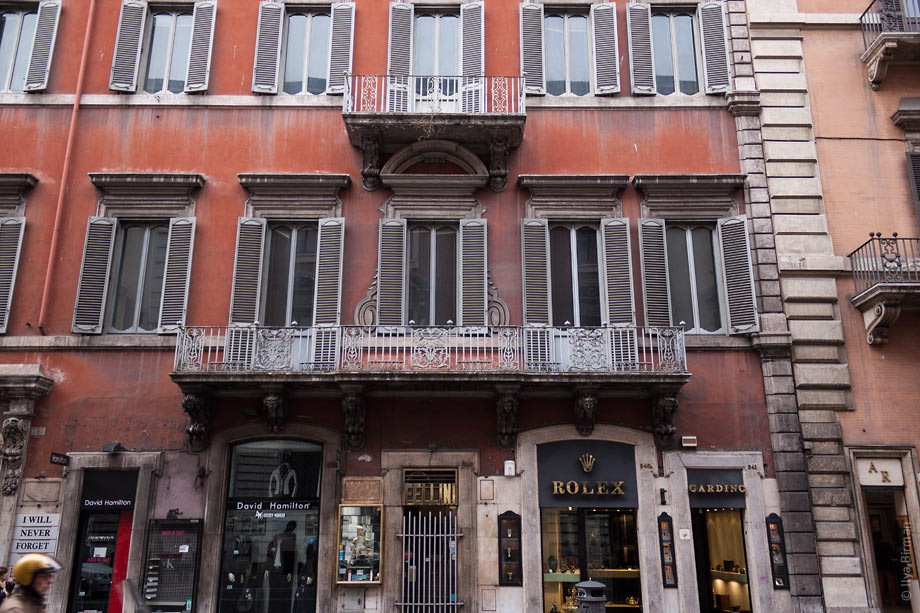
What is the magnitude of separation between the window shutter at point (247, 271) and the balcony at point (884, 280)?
10262 millimetres

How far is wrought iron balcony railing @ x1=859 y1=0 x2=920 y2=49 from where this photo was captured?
44.6 ft

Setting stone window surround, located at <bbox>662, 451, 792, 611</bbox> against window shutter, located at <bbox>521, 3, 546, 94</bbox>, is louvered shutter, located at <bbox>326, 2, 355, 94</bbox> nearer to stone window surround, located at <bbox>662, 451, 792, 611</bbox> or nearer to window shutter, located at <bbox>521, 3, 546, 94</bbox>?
window shutter, located at <bbox>521, 3, 546, 94</bbox>

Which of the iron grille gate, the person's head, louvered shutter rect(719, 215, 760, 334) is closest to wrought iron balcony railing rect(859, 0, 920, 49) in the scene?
louvered shutter rect(719, 215, 760, 334)

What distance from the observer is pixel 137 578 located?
11352 mm

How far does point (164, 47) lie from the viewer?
14203mm

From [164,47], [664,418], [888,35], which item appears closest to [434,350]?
[664,418]

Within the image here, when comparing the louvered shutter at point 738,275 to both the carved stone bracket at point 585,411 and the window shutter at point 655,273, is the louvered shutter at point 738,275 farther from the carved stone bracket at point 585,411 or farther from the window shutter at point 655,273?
the carved stone bracket at point 585,411

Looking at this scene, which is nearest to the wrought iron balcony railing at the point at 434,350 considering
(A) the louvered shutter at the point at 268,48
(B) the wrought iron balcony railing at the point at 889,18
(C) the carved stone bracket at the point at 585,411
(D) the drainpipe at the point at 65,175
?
(C) the carved stone bracket at the point at 585,411

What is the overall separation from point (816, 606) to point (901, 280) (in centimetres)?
539

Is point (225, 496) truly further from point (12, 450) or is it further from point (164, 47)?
point (164, 47)

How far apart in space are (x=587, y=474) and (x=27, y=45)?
13.3 meters

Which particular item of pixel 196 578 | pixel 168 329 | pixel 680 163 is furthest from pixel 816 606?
pixel 168 329

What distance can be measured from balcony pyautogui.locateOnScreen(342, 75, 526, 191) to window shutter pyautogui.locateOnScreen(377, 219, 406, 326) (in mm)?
959

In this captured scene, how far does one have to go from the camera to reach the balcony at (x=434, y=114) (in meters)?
12.5
